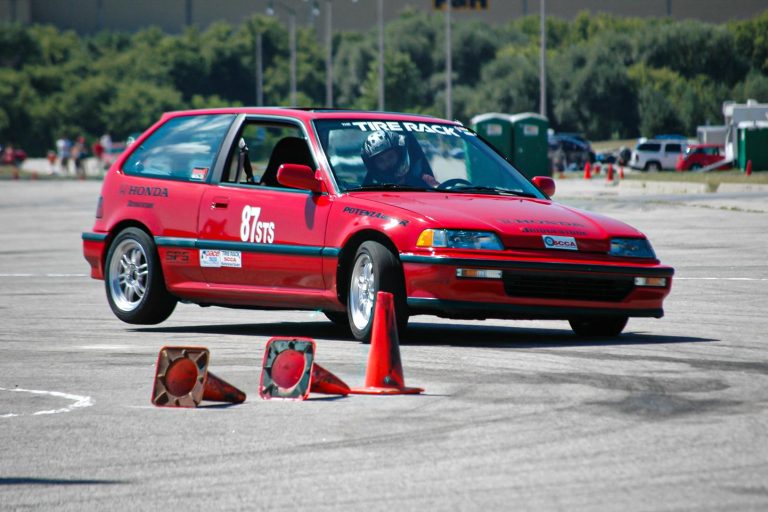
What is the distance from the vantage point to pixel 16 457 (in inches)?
Answer: 258

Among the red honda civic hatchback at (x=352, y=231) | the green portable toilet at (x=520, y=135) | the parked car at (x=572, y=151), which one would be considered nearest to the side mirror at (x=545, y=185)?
the red honda civic hatchback at (x=352, y=231)

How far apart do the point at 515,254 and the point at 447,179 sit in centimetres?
135

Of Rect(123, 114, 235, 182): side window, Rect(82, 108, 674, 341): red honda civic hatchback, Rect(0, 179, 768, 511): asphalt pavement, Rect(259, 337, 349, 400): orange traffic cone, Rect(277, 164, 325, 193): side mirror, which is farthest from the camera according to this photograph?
Rect(123, 114, 235, 182): side window

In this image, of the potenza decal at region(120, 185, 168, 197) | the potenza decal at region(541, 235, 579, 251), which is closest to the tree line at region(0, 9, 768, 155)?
the potenza decal at region(120, 185, 168, 197)

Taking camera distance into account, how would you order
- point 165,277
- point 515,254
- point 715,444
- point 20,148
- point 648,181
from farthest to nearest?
point 20,148, point 648,181, point 165,277, point 515,254, point 715,444

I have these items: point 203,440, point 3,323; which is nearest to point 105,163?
point 3,323

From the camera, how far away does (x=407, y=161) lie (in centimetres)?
1126

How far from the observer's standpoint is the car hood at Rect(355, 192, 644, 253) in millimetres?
10117

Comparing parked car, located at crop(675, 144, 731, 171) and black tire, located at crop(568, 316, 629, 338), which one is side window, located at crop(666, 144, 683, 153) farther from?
black tire, located at crop(568, 316, 629, 338)

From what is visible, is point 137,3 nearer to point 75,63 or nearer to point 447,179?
point 75,63

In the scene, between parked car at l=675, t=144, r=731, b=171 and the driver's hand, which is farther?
parked car at l=675, t=144, r=731, b=171

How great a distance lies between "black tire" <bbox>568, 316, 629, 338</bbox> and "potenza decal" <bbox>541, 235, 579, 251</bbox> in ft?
2.09

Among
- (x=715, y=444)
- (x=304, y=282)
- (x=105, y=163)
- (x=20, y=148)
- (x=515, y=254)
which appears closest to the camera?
(x=715, y=444)

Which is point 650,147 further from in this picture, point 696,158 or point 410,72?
point 410,72
